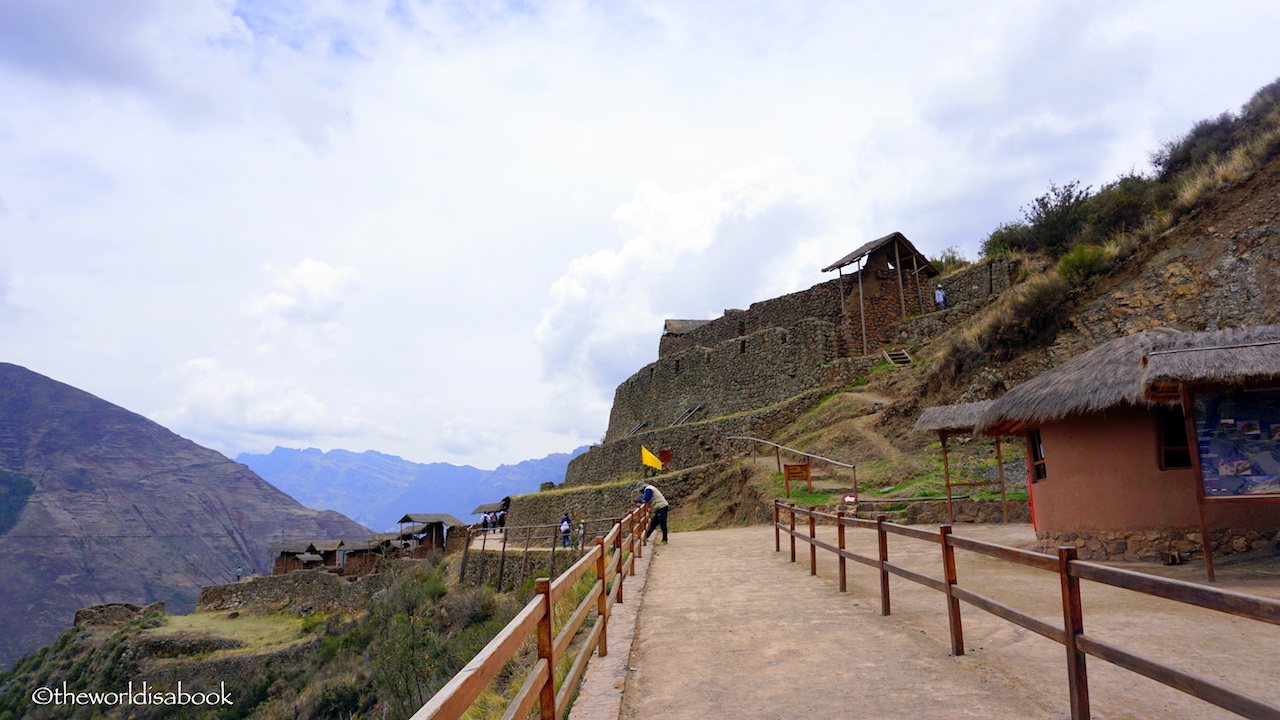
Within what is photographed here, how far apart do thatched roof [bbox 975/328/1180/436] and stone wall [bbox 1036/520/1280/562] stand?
5.30 feet

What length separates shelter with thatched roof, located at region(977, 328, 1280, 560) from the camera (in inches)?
301

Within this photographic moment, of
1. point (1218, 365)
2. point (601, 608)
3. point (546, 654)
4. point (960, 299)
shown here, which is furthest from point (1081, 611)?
point (960, 299)

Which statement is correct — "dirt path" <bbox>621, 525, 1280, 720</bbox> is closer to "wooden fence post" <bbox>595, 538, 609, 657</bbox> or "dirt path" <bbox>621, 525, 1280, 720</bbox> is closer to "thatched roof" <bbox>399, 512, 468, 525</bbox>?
"wooden fence post" <bbox>595, 538, 609, 657</bbox>

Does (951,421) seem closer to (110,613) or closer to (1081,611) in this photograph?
(1081,611)

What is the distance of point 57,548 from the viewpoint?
8488cm

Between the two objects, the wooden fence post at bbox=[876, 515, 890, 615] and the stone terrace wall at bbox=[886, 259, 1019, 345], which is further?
the stone terrace wall at bbox=[886, 259, 1019, 345]

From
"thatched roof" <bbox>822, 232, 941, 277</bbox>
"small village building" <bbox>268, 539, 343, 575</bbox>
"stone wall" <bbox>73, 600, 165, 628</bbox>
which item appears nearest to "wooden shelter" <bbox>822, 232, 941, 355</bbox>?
"thatched roof" <bbox>822, 232, 941, 277</bbox>

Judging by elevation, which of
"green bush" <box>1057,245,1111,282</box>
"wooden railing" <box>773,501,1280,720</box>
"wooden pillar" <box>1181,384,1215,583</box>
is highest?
"green bush" <box>1057,245,1111,282</box>

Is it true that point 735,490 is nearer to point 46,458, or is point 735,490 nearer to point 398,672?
point 398,672

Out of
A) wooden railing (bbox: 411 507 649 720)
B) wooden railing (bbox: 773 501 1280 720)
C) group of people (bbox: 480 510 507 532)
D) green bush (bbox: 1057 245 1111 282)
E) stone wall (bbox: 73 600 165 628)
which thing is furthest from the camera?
group of people (bbox: 480 510 507 532)

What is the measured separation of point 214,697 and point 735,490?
2193 cm

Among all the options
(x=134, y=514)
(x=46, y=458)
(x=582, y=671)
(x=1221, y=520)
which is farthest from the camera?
(x=46, y=458)

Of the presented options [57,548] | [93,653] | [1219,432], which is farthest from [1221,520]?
[57,548]

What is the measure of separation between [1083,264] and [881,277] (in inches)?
372
